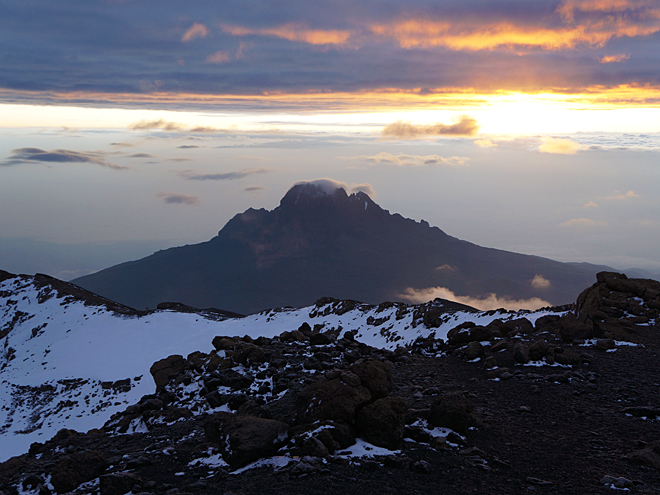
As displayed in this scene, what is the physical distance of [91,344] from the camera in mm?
68062

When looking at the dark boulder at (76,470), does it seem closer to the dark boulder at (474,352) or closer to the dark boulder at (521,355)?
the dark boulder at (521,355)

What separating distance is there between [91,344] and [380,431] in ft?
234

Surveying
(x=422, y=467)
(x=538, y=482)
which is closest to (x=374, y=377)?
(x=422, y=467)

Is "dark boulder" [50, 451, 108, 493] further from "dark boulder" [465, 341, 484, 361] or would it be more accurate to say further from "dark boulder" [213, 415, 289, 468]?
"dark boulder" [465, 341, 484, 361]

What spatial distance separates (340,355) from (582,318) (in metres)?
13.1

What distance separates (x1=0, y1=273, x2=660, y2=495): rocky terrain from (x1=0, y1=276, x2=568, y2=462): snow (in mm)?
17822

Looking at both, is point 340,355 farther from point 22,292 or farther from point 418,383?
point 22,292

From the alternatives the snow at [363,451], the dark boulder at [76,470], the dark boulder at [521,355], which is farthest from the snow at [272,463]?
the dark boulder at [521,355]

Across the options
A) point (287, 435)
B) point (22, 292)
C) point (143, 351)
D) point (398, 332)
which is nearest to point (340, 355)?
point (287, 435)

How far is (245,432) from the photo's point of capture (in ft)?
29.8

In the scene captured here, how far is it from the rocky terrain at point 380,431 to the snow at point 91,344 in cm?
1782

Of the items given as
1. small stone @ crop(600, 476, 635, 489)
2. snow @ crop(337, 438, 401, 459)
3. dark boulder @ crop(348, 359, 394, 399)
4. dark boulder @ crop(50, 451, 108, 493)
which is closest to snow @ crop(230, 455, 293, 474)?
snow @ crop(337, 438, 401, 459)

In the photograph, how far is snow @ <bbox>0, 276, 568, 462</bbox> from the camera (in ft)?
150

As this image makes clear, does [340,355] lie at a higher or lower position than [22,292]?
higher
